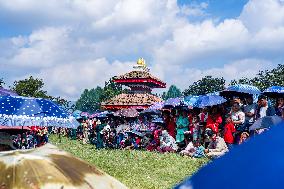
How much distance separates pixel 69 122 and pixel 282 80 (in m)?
49.0

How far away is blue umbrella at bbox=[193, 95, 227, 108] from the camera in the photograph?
16.5 metres

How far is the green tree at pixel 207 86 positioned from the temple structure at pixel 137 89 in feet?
141

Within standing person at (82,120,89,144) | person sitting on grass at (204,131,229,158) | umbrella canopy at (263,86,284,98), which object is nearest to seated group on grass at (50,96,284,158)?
person sitting on grass at (204,131,229,158)

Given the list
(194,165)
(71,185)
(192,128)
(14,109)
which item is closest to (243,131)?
(194,165)

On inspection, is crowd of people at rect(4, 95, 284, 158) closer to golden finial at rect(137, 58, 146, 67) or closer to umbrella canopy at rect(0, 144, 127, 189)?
umbrella canopy at rect(0, 144, 127, 189)

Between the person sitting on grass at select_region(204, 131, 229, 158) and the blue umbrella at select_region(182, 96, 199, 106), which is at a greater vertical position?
the blue umbrella at select_region(182, 96, 199, 106)

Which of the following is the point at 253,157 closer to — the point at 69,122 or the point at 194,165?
the point at 69,122

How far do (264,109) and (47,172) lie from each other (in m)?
10.1

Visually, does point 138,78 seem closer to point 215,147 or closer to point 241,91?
point 241,91

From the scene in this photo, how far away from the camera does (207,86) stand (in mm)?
92062

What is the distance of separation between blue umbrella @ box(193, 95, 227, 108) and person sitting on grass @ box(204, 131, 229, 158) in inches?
78.4

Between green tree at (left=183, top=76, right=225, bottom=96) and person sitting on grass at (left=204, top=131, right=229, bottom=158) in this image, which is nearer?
person sitting on grass at (left=204, top=131, right=229, bottom=158)

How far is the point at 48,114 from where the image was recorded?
10.1 meters

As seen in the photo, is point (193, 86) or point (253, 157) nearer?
point (253, 157)
